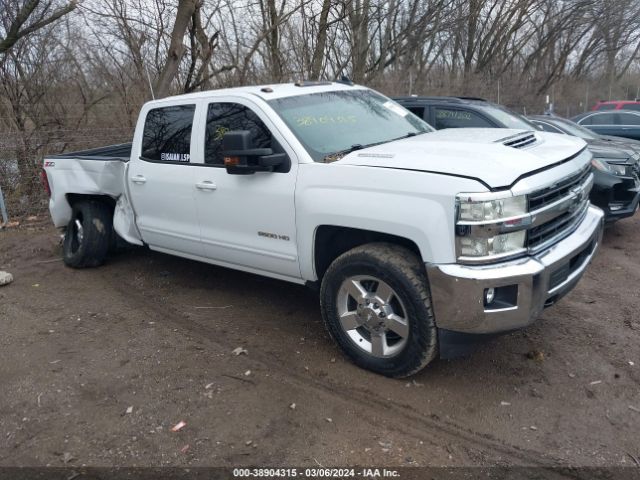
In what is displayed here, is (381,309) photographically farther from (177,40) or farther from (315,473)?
(177,40)

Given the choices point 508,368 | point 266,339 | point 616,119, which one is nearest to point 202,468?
point 266,339

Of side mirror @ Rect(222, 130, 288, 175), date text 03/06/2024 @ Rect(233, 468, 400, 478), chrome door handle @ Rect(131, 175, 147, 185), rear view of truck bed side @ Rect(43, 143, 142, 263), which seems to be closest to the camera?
date text 03/06/2024 @ Rect(233, 468, 400, 478)

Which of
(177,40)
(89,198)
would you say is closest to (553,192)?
(89,198)

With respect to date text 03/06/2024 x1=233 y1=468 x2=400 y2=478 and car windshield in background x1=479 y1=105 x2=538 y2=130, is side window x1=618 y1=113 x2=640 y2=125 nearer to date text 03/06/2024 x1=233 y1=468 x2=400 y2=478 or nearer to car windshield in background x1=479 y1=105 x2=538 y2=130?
car windshield in background x1=479 y1=105 x2=538 y2=130

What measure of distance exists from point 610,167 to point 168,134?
5.24 metres

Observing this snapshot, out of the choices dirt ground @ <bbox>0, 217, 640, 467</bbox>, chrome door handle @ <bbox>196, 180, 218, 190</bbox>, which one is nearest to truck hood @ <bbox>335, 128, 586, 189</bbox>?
chrome door handle @ <bbox>196, 180, 218, 190</bbox>

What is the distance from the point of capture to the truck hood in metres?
3.15

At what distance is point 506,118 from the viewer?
275 inches

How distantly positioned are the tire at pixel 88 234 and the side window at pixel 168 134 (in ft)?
4.87

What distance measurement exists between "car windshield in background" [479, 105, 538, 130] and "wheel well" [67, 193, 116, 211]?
478 centimetres

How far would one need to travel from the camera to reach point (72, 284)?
5.94 metres

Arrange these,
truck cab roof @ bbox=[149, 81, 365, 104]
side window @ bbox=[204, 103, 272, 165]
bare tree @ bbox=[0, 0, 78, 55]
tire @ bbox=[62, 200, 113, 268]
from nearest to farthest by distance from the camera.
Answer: side window @ bbox=[204, 103, 272, 165] → truck cab roof @ bbox=[149, 81, 365, 104] → tire @ bbox=[62, 200, 113, 268] → bare tree @ bbox=[0, 0, 78, 55]

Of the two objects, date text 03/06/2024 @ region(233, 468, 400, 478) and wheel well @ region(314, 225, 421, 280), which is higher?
wheel well @ region(314, 225, 421, 280)

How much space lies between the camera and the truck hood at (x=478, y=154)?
124 inches
